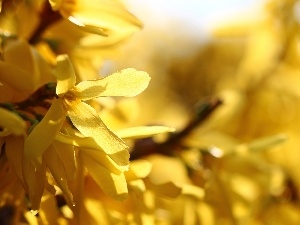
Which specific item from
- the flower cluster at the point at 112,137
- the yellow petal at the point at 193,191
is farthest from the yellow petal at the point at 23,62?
the yellow petal at the point at 193,191

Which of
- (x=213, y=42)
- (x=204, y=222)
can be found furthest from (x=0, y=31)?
(x=213, y=42)

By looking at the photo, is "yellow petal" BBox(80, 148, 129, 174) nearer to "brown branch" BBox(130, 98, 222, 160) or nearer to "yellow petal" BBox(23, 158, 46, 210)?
"yellow petal" BBox(23, 158, 46, 210)

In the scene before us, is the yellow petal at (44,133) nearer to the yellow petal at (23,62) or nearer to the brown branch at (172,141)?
the yellow petal at (23,62)

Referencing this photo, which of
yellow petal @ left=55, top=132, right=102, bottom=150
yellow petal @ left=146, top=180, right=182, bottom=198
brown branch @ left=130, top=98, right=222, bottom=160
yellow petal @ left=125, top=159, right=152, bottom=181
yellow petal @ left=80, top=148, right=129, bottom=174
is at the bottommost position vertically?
brown branch @ left=130, top=98, right=222, bottom=160

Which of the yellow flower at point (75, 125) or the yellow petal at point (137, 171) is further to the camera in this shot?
the yellow petal at point (137, 171)

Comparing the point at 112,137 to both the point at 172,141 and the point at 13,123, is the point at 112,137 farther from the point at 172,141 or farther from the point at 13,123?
the point at 172,141

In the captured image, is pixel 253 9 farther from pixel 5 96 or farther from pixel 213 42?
pixel 5 96

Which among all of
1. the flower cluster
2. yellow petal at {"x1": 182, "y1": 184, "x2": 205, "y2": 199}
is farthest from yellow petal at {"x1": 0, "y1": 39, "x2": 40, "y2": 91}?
yellow petal at {"x1": 182, "y1": 184, "x2": 205, "y2": 199}
